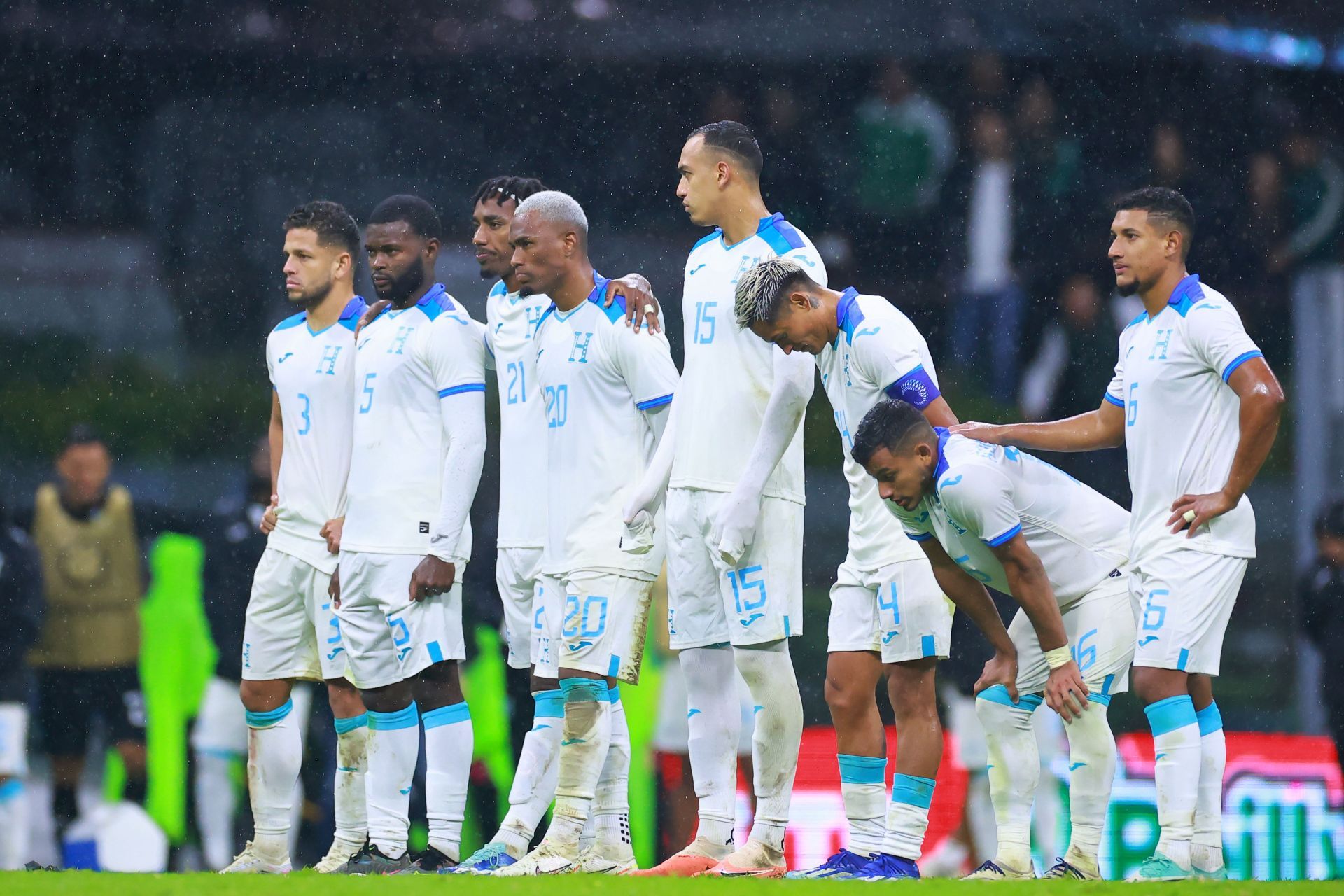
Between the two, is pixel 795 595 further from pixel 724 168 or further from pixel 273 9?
pixel 273 9

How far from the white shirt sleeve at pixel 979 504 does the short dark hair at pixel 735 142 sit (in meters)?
1.33

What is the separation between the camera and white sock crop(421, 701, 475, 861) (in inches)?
205

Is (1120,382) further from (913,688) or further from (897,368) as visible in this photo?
(913,688)

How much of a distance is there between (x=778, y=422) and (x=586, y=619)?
2.71 ft

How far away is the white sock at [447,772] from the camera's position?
5.21 m

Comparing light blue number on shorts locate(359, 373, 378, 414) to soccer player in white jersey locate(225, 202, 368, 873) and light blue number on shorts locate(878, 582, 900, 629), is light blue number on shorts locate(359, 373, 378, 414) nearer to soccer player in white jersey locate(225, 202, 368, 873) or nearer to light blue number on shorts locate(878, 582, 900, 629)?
soccer player in white jersey locate(225, 202, 368, 873)

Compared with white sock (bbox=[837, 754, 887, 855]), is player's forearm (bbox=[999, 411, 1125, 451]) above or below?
above

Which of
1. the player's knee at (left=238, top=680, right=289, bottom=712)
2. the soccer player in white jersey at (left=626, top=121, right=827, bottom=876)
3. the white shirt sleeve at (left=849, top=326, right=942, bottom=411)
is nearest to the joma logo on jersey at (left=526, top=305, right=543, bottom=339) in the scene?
the soccer player in white jersey at (left=626, top=121, right=827, bottom=876)

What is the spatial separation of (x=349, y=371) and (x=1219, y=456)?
2844mm

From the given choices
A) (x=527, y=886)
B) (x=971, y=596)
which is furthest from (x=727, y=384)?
(x=527, y=886)

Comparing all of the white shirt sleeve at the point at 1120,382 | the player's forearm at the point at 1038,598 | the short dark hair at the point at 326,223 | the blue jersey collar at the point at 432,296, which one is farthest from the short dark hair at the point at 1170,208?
the short dark hair at the point at 326,223

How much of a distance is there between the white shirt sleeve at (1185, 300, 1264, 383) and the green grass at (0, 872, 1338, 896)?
1396mm

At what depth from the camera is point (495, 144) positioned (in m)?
8.98

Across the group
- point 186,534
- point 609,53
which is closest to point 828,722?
point 186,534
